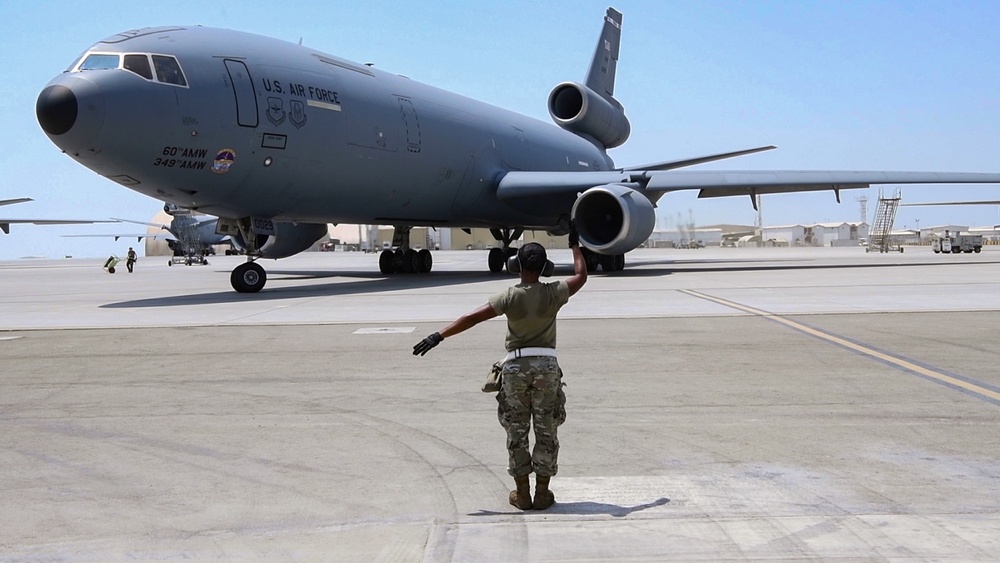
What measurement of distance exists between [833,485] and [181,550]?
2.95 meters

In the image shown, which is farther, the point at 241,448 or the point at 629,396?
the point at 629,396

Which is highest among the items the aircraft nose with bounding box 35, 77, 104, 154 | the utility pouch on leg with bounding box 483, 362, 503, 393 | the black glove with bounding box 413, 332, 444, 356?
the aircraft nose with bounding box 35, 77, 104, 154

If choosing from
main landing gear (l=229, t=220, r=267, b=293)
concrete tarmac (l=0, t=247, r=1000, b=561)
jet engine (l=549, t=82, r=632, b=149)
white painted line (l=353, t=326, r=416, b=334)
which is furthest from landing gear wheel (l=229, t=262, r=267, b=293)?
jet engine (l=549, t=82, r=632, b=149)

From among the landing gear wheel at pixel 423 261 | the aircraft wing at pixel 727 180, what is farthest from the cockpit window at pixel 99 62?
A: the landing gear wheel at pixel 423 261

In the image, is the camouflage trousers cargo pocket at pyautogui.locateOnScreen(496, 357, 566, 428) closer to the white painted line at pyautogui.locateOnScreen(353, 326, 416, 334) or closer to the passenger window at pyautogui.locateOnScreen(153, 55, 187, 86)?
the white painted line at pyautogui.locateOnScreen(353, 326, 416, 334)

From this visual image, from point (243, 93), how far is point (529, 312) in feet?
45.3

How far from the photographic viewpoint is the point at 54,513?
4133mm

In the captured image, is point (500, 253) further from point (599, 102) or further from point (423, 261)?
point (599, 102)

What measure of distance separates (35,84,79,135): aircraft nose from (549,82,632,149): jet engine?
1975 cm

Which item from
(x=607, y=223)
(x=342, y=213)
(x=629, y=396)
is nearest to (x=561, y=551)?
(x=629, y=396)

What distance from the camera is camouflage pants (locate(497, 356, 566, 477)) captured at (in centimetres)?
435

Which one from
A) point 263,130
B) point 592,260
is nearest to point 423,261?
point 592,260

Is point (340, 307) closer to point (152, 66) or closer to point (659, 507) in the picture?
point (152, 66)

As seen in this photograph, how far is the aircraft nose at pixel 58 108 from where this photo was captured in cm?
1465
